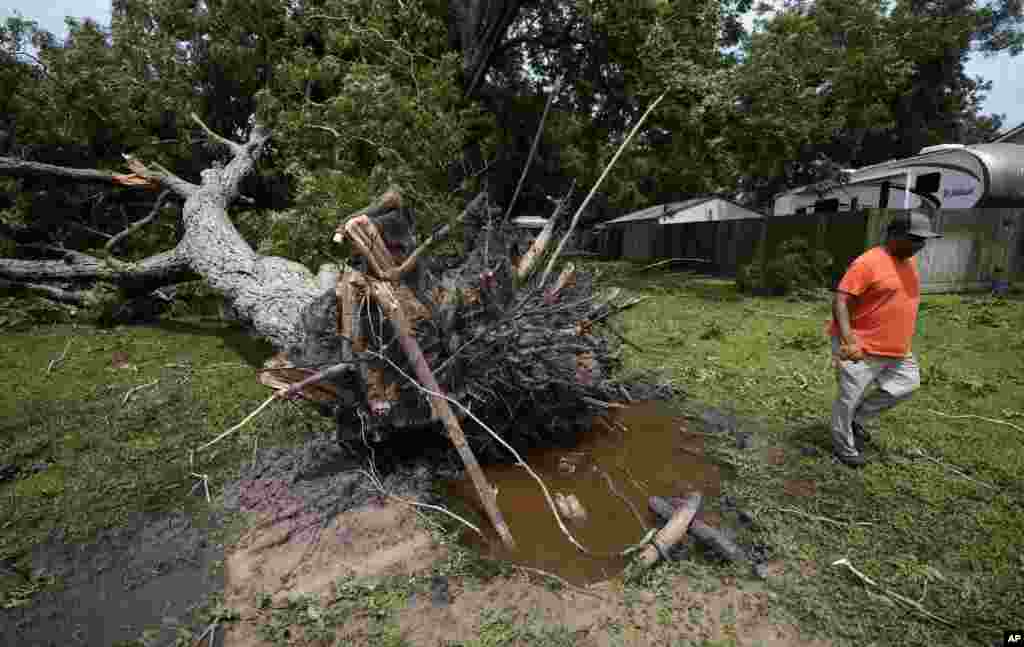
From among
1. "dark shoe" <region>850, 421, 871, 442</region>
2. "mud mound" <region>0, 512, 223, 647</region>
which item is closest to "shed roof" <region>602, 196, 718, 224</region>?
"dark shoe" <region>850, 421, 871, 442</region>

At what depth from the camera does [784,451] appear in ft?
10.2

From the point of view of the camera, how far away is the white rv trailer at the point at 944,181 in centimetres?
888

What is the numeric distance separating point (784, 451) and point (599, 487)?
4.37ft

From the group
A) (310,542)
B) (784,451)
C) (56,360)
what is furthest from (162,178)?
(784,451)

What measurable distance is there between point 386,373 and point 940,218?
34.0 ft

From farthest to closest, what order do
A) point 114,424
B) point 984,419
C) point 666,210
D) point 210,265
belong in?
point 666,210 < point 210,265 < point 114,424 < point 984,419

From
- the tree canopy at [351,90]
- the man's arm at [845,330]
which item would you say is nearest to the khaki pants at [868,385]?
the man's arm at [845,330]

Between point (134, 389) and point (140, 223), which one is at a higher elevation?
point (140, 223)

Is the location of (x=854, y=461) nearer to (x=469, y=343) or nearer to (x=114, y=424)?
(x=469, y=343)

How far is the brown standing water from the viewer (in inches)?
87.9

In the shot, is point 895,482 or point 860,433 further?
point 860,433

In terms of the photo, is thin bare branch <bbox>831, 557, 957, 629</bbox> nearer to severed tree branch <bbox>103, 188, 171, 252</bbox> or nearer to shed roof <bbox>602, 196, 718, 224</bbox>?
severed tree branch <bbox>103, 188, 171, 252</bbox>

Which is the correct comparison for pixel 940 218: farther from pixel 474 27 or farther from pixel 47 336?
pixel 47 336

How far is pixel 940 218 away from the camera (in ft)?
27.6
